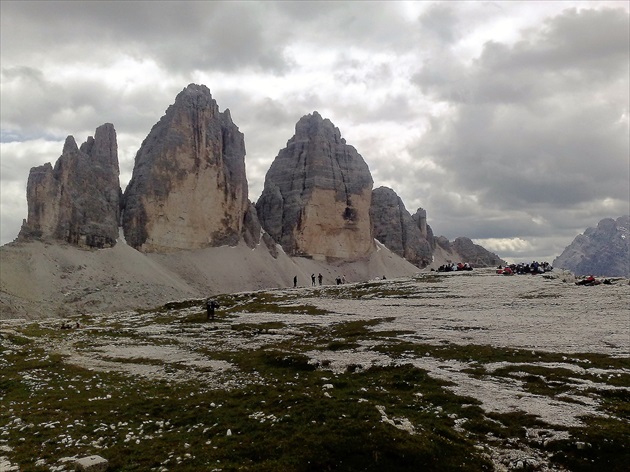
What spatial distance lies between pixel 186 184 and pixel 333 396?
156176 mm

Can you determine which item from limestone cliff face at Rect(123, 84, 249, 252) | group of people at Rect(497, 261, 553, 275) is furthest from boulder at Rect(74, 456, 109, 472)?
limestone cliff face at Rect(123, 84, 249, 252)

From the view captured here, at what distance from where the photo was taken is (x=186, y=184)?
555 ft

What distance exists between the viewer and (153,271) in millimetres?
139750

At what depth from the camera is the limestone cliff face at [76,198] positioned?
136 meters

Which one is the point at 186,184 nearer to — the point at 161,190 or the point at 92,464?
the point at 161,190

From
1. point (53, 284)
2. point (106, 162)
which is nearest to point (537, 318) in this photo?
point (53, 284)

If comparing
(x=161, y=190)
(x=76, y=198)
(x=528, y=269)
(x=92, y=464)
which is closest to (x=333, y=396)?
(x=92, y=464)

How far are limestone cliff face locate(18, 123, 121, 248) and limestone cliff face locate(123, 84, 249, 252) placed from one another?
9338mm

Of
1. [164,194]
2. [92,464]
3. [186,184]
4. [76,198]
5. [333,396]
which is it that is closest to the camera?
[92,464]

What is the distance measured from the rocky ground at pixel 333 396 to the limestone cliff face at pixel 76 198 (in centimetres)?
9065

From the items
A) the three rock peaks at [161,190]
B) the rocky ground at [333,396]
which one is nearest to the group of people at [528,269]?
the rocky ground at [333,396]

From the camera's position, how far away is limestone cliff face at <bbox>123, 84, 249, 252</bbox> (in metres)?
160

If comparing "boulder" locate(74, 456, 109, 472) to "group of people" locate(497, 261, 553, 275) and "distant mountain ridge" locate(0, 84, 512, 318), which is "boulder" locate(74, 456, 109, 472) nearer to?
"group of people" locate(497, 261, 553, 275)

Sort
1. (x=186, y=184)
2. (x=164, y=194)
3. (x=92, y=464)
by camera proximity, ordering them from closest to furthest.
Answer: (x=92, y=464), (x=164, y=194), (x=186, y=184)
